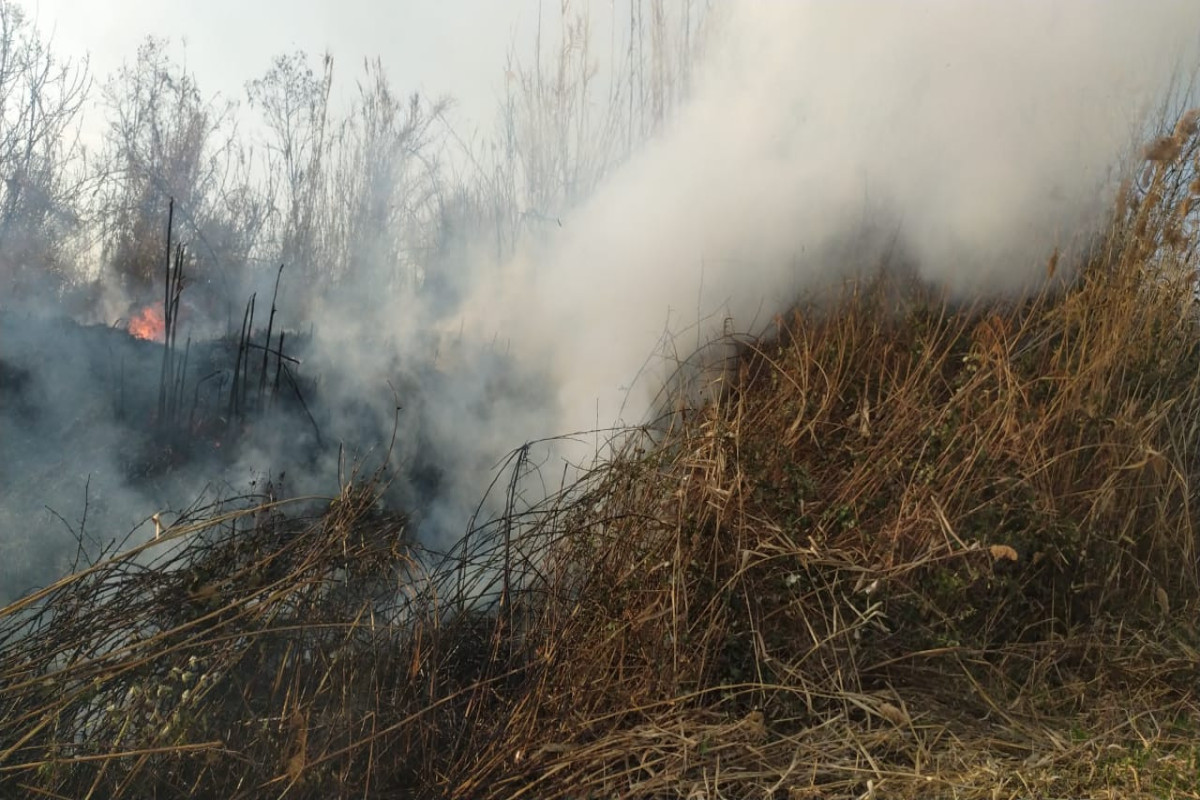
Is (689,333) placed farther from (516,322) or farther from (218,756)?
(218,756)

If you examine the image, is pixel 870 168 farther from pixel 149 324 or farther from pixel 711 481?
pixel 149 324

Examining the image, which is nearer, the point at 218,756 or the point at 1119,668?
the point at 218,756

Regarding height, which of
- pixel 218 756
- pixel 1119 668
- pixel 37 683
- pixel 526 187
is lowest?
pixel 1119 668

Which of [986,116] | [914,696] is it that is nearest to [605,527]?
[914,696]

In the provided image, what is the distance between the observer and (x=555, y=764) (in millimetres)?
2434

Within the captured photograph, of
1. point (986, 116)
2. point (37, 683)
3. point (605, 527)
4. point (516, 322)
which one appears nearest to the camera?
point (37, 683)

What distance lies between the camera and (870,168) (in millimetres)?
4113

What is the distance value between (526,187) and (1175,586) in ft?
15.8

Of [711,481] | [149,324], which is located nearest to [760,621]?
[711,481]

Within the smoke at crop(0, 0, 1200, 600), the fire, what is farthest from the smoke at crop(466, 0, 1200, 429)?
the fire

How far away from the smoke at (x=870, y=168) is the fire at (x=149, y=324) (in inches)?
127

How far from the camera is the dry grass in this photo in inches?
94.0

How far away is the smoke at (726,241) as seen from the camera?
4.00m

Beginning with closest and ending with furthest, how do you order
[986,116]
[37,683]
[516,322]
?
[37,683], [986,116], [516,322]
